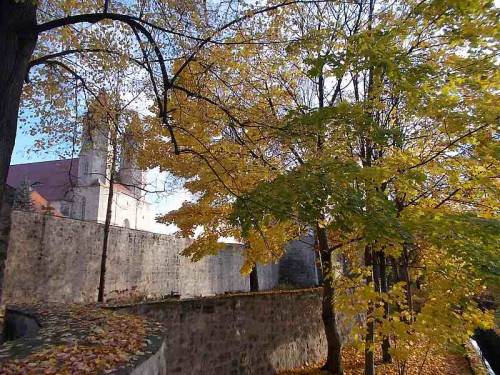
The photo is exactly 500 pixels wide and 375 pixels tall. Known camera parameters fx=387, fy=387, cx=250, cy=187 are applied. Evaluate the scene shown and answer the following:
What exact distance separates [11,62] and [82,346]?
3.45 m

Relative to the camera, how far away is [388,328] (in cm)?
604

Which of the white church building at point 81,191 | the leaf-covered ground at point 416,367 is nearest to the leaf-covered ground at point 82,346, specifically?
the leaf-covered ground at point 416,367

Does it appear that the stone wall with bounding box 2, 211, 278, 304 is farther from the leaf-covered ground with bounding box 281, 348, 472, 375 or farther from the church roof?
the church roof

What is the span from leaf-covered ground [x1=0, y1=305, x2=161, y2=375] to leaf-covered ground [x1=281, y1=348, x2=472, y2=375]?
5873mm

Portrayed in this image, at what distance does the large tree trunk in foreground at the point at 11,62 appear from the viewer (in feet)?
15.1

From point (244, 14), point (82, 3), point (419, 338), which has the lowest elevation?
point (419, 338)

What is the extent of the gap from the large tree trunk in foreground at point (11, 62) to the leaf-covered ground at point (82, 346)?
6.25 feet

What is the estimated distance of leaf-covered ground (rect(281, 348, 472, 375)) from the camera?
31.8 feet

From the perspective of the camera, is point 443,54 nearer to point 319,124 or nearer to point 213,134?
point 319,124

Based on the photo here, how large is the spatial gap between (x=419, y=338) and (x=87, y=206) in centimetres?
2632

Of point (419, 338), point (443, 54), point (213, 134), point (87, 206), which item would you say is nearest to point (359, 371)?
point (419, 338)

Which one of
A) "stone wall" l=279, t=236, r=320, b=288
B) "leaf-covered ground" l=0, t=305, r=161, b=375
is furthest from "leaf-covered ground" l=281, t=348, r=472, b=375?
"stone wall" l=279, t=236, r=320, b=288

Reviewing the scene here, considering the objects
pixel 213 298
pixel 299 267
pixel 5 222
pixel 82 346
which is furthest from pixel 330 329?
pixel 299 267

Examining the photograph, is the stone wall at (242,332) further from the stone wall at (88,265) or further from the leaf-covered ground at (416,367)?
the stone wall at (88,265)
